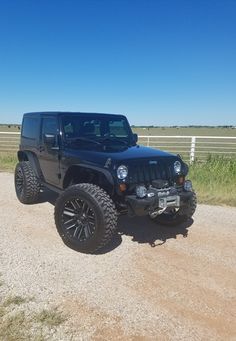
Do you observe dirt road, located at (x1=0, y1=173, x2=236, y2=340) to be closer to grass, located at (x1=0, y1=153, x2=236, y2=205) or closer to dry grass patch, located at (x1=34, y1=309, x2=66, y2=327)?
dry grass patch, located at (x1=34, y1=309, x2=66, y2=327)

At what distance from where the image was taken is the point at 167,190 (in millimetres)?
5043

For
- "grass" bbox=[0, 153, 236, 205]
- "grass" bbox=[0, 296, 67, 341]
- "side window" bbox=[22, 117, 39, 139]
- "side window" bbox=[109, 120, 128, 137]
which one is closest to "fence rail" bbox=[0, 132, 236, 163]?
"grass" bbox=[0, 153, 236, 205]

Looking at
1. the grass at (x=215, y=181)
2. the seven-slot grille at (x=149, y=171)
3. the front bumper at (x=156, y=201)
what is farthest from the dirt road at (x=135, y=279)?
the grass at (x=215, y=181)

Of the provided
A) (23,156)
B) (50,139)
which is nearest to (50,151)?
(50,139)

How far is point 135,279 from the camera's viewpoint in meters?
4.21

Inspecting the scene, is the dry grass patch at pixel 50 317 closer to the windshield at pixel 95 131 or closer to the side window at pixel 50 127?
the windshield at pixel 95 131

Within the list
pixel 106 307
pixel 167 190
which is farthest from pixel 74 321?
pixel 167 190

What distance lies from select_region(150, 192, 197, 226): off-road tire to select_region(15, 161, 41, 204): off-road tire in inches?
92.3

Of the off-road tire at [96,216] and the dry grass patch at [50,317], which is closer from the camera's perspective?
the dry grass patch at [50,317]

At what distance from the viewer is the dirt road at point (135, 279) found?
3316 mm

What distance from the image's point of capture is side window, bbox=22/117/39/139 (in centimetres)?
699

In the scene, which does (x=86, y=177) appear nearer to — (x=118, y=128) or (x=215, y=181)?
(x=118, y=128)

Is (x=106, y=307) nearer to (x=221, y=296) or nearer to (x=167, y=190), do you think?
(x=221, y=296)

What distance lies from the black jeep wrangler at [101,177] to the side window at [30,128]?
14cm
